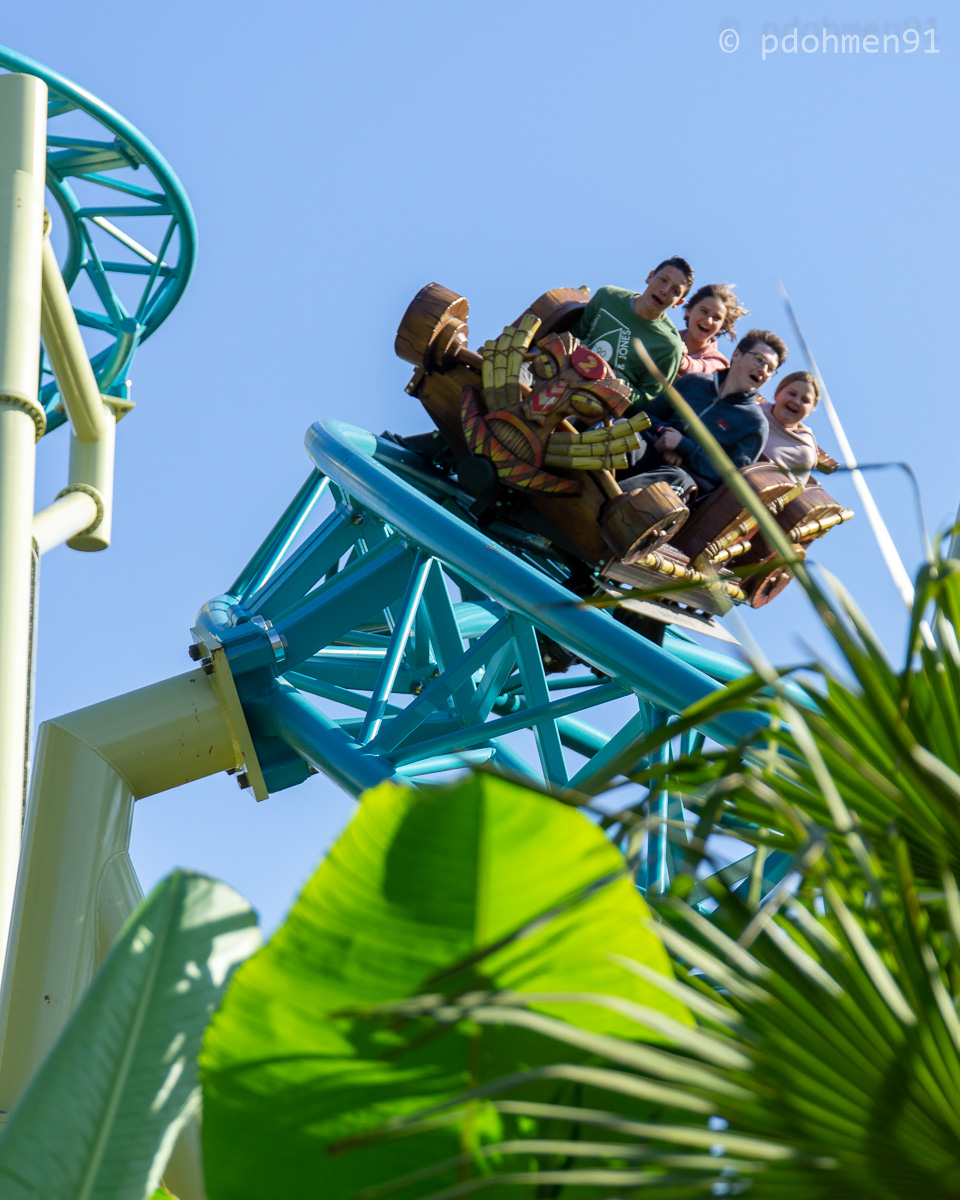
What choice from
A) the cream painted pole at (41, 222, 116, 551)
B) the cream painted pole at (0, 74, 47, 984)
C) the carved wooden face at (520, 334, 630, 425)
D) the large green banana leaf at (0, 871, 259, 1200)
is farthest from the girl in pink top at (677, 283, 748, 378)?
the large green banana leaf at (0, 871, 259, 1200)

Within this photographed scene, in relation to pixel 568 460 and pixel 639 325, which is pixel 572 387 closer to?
pixel 568 460

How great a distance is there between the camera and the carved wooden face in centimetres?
435

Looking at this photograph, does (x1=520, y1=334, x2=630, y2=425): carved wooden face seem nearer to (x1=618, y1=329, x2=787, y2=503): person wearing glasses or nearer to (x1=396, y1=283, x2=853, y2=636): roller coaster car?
(x1=396, y1=283, x2=853, y2=636): roller coaster car

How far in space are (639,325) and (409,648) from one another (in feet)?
4.66

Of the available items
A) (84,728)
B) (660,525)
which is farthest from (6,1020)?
(660,525)

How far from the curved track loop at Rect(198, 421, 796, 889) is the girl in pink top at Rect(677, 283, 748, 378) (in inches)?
44.1

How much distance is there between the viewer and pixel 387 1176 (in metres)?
0.88

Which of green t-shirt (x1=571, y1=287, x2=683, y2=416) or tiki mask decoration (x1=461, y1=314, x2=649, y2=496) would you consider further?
green t-shirt (x1=571, y1=287, x2=683, y2=416)

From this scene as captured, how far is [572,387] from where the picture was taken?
4355 mm

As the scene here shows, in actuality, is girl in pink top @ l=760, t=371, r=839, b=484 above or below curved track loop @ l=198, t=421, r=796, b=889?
above

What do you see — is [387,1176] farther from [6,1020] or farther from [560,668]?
[560,668]

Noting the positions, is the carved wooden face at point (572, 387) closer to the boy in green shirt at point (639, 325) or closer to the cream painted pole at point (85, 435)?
the boy in green shirt at point (639, 325)

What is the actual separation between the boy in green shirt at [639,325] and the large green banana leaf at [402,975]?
4029 mm

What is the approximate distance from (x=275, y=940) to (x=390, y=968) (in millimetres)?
74
